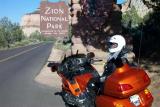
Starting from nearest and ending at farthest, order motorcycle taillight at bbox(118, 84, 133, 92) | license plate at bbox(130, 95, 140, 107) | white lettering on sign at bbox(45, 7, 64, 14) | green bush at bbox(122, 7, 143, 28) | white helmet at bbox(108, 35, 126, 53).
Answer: motorcycle taillight at bbox(118, 84, 133, 92) → license plate at bbox(130, 95, 140, 107) → white helmet at bbox(108, 35, 126, 53) → white lettering on sign at bbox(45, 7, 64, 14) → green bush at bbox(122, 7, 143, 28)

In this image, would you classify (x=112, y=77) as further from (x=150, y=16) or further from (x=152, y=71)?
(x=150, y=16)

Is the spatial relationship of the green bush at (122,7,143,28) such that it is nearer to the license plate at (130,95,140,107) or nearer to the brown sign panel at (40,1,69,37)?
the brown sign panel at (40,1,69,37)

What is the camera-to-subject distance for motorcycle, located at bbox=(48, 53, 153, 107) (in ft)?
27.4

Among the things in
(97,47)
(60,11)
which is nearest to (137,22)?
(97,47)

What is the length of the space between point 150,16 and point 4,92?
1694 cm

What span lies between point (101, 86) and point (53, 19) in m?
10.2

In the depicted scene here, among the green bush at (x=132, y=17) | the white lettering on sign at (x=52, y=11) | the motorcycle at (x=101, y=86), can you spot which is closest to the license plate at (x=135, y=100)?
the motorcycle at (x=101, y=86)

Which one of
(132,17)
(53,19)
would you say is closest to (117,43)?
(53,19)

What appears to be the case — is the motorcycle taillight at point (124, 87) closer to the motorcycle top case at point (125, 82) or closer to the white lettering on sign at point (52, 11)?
the motorcycle top case at point (125, 82)

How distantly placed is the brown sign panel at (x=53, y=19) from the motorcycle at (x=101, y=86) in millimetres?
8195

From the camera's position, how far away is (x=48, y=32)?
747 inches

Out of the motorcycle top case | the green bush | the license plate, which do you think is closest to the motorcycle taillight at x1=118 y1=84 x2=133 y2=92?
the motorcycle top case

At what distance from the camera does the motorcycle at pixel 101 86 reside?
835 centimetres

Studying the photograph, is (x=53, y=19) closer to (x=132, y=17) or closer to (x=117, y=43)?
(x=117, y=43)
